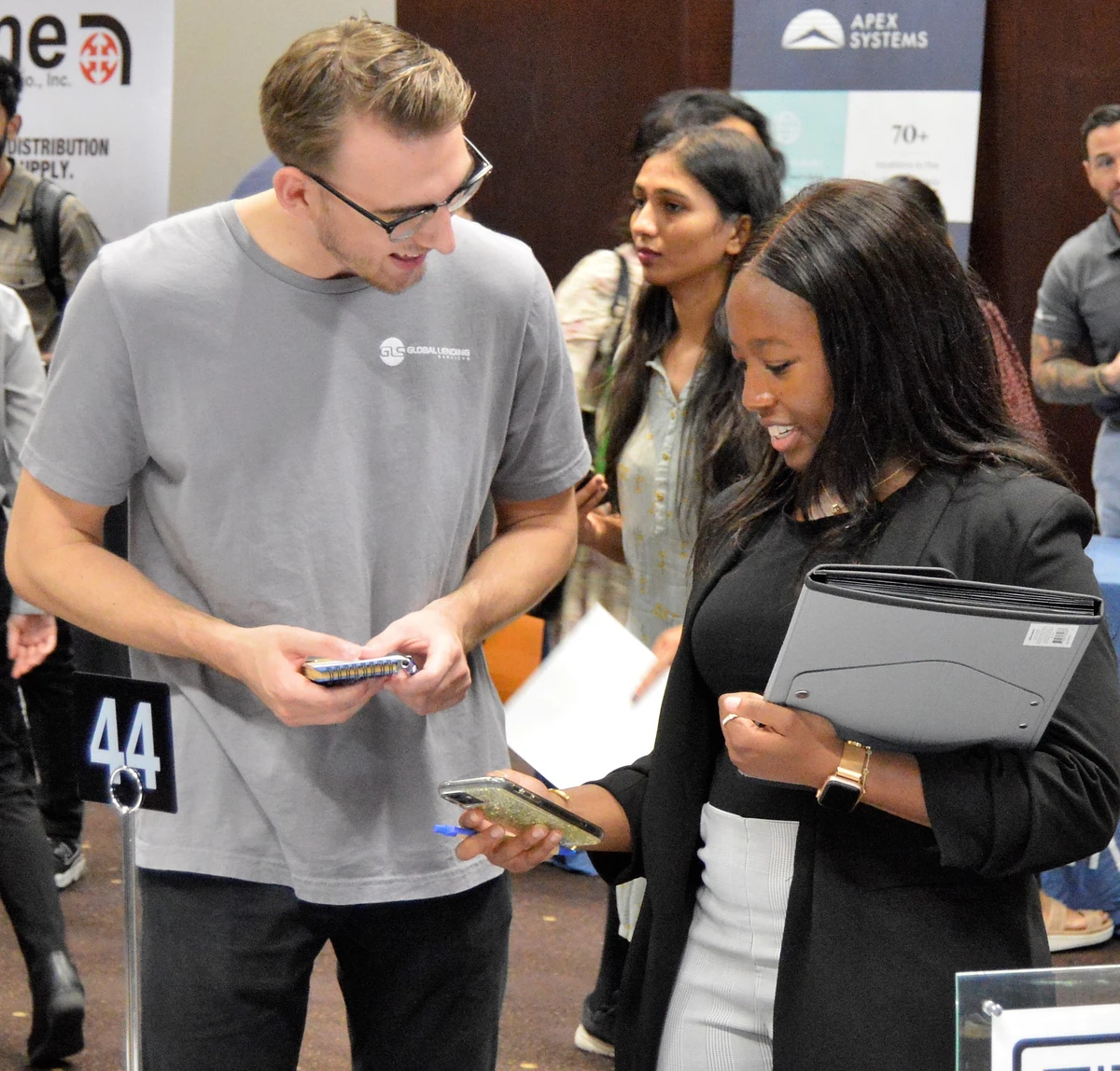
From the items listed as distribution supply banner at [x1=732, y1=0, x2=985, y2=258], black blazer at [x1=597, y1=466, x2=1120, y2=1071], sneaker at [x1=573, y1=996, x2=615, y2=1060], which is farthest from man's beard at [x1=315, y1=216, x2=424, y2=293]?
distribution supply banner at [x1=732, y1=0, x2=985, y2=258]

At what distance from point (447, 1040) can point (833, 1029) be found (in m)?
0.51

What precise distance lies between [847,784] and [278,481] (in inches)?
26.8

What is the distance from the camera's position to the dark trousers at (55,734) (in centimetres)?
409

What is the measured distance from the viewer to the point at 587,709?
1988 mm

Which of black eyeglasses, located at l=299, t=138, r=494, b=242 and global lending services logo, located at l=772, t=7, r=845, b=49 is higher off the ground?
global lending services logo, located at l=772, t=7, r=845, b=49

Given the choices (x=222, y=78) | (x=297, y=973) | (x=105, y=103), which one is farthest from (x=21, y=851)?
(x=222, y=78)

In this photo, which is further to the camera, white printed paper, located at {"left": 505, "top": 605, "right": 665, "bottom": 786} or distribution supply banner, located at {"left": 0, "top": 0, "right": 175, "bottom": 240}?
distribution supply banner, located at {"left": 0, "top": 0, "right": 175, "bottom": 240}

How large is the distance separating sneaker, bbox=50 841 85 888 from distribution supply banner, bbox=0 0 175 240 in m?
1.93

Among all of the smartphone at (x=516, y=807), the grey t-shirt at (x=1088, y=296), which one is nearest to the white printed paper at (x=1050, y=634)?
the smartphone at (x=516, y=807)

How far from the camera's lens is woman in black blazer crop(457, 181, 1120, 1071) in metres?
1.39

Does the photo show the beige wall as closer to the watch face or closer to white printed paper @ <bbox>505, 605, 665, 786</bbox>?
white printed paper @ <bbox>505, 605, 665, 786</bbox>

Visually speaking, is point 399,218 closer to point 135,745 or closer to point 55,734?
point 135,745

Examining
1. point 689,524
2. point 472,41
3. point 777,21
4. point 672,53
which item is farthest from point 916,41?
point 689,524

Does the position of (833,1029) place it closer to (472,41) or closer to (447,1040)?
(447,1040)
